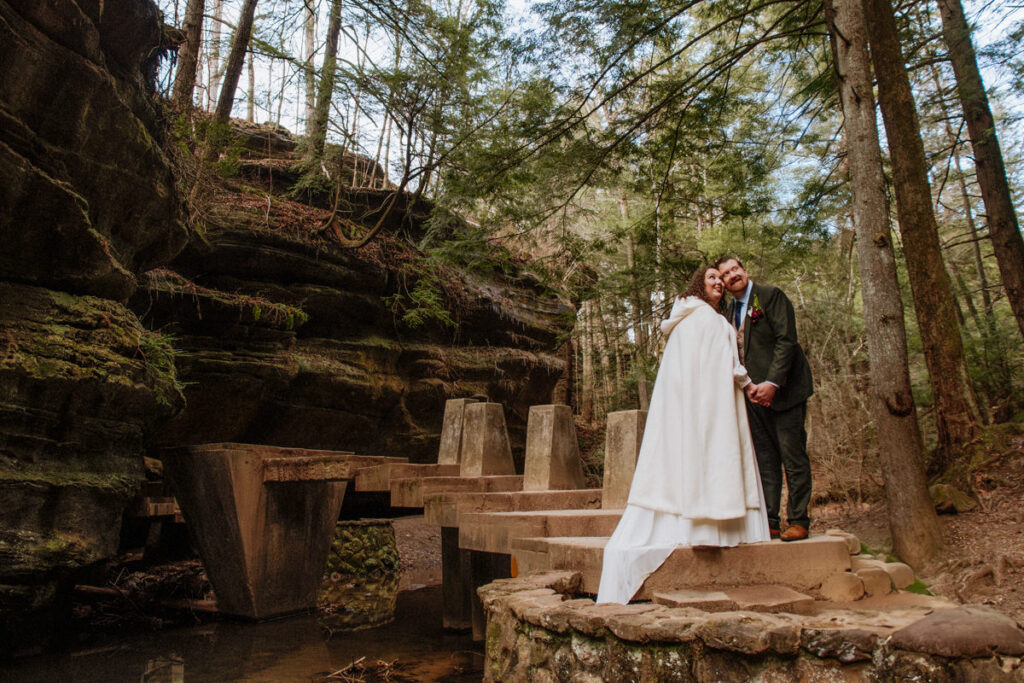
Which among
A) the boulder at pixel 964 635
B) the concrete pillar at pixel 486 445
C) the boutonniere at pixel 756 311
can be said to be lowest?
the boulder at pixel 964 635

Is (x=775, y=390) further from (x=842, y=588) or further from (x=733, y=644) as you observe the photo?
(x=733, y=644)

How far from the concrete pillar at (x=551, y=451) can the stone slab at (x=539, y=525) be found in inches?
55.3

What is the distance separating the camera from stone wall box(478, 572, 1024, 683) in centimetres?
275

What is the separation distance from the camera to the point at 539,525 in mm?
5605

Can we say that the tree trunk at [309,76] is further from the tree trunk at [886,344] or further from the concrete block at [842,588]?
the concrete block at [842,588]

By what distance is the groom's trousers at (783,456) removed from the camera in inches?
177

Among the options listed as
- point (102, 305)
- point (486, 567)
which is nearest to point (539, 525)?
point (486, 567)

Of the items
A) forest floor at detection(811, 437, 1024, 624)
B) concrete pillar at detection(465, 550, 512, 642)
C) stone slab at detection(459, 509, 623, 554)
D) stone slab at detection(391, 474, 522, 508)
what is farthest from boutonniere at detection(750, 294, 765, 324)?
concrete pillar at detection(465, 550, 512, 642)

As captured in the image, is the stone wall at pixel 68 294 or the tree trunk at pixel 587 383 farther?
the tree trunk at pixel 587 383

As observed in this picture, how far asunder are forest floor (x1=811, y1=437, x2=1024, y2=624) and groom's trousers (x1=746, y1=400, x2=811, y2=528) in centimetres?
179

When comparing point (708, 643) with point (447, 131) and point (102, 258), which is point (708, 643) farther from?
point (447, 131)

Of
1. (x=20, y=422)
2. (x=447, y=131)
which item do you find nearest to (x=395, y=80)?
(x=447, y=131)

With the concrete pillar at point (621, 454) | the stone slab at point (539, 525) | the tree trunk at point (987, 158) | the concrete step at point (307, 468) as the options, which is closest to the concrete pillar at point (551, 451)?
the concrete pillar at point (621, 454)

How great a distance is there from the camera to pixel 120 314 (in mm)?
7309
